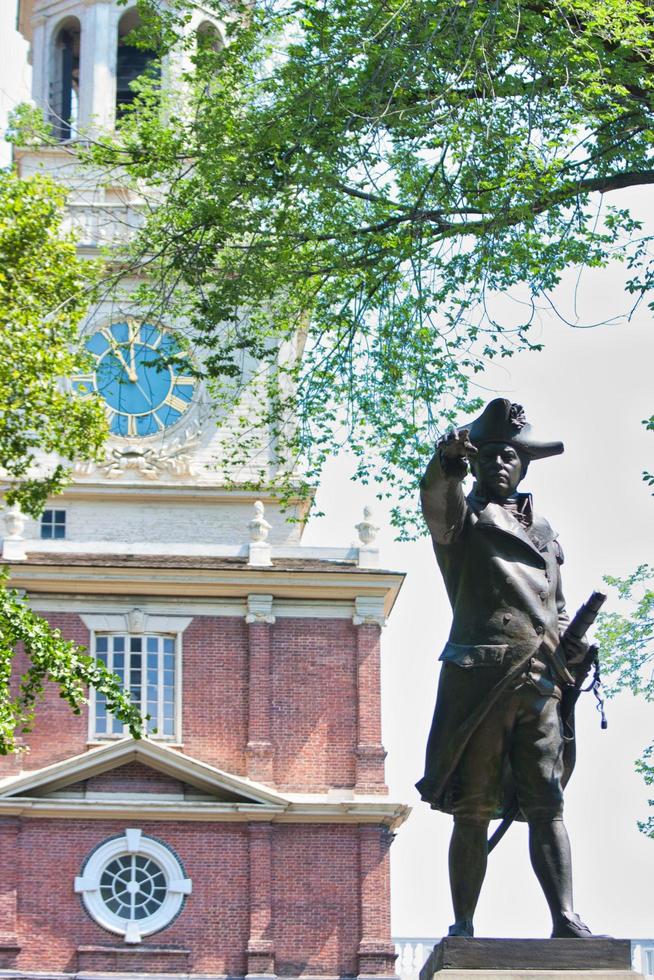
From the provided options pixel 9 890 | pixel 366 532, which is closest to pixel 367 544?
pixel 366 532

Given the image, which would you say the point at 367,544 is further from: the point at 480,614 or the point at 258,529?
the point at 480,614

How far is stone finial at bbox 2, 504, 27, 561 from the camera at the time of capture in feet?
120

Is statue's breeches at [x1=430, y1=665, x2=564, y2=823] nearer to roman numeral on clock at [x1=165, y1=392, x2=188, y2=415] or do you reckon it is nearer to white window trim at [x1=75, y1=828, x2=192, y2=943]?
white window trim at [x1=75, y1=828, x2=192, y2=943]

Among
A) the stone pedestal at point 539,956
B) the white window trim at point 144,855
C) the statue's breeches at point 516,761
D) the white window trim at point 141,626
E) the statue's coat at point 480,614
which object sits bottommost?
the stone pedestal at point 539,956

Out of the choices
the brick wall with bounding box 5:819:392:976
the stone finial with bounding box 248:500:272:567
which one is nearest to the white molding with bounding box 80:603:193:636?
the stone finial with bounding box 248:500:272:567

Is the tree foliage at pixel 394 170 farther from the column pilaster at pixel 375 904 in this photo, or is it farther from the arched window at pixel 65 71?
the arched window at pixel 65 71

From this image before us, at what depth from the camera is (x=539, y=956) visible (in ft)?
26.0

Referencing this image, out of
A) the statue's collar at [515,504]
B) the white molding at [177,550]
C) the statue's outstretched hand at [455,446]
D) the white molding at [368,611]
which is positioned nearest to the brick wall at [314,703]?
the white molding at [368,611]

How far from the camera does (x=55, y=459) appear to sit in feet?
134

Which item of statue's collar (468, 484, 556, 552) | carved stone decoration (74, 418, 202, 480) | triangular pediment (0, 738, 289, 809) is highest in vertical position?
carved stone decoration (74, 418, 202, 480)

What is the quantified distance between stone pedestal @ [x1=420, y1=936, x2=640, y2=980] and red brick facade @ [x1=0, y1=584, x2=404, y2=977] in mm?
26488

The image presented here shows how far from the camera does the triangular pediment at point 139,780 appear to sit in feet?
114

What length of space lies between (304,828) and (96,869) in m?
3.87

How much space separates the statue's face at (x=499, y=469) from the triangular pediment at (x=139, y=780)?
2632 centimetres
